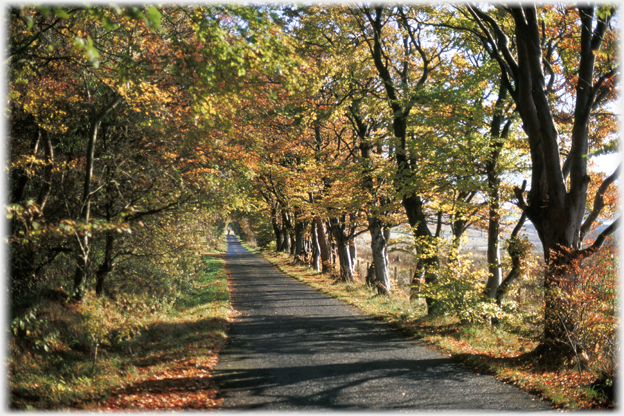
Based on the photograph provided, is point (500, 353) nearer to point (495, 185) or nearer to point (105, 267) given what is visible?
point (495, 185)

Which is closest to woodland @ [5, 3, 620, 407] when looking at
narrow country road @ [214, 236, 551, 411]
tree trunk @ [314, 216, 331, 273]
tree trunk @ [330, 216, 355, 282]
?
narrow country road @ [214, 236, 551, 411]

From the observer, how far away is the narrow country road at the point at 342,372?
19.3ft

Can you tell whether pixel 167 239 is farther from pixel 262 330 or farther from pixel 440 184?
pixel 440 184

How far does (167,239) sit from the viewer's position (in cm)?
1209

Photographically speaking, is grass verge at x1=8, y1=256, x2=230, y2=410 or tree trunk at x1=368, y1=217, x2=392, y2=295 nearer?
grass verge at x1=8, y1=256, x2=230, y2=410

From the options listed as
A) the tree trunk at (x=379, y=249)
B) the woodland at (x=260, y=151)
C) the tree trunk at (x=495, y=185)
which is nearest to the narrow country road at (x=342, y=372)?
the woodland at (x=260, y=151)

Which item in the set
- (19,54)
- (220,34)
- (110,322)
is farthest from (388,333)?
(19,54)

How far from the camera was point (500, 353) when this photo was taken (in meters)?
7.84

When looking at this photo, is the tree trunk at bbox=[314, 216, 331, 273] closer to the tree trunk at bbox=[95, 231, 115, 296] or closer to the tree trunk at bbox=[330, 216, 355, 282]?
the tree trunk at bbox=[330, 216, 355, 282]

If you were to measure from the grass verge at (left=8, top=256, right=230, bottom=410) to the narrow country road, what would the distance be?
1.70ft

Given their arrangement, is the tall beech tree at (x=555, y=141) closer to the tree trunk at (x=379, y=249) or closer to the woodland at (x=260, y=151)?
the woodland at (x=260, y=151)

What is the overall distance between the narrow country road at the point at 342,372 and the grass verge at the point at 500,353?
280 mm

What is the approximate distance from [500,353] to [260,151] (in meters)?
10.8

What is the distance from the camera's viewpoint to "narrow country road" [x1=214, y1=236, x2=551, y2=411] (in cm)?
587
